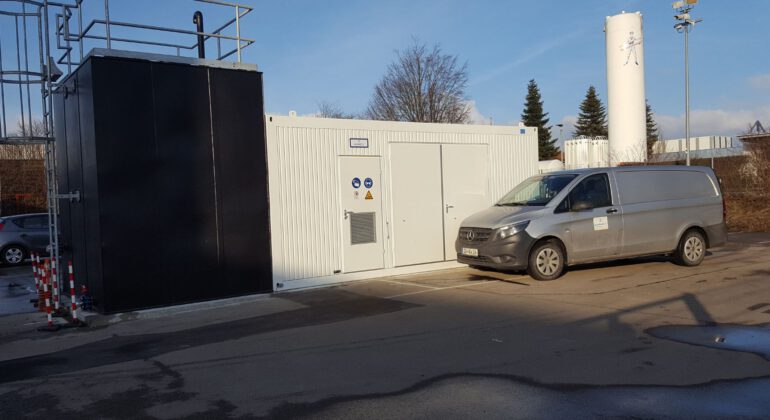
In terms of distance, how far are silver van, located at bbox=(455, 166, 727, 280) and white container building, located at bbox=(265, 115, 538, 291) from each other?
145 centimetres

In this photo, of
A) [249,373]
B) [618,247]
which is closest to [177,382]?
[249,373]

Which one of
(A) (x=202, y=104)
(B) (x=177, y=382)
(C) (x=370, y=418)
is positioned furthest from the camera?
(A) (x=202, y=104)

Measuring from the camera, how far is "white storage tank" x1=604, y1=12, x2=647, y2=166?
36.8m

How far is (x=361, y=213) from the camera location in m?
12.4

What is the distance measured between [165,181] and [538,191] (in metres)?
6.68

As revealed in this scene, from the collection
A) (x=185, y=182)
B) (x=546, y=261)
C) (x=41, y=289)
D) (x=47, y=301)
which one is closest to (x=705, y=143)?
(x=546, y=261)

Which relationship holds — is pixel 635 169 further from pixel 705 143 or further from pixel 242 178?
pixel 705 143

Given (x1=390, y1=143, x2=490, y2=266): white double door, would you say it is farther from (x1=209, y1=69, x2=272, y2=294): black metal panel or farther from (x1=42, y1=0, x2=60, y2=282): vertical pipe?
(x1=42, y1=0, x2=60, y2=282): vertical pipe

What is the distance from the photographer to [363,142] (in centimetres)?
1240

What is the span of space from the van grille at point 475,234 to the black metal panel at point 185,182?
4.57 metres

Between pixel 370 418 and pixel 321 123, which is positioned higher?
pixel 321 123

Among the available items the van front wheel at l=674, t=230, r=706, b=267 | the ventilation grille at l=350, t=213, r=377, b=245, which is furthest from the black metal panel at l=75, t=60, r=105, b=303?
the van front wheel at l=674, t=230, r=706, b=267

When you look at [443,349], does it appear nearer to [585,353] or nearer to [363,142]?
[585,353]

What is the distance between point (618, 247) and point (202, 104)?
7871mm
